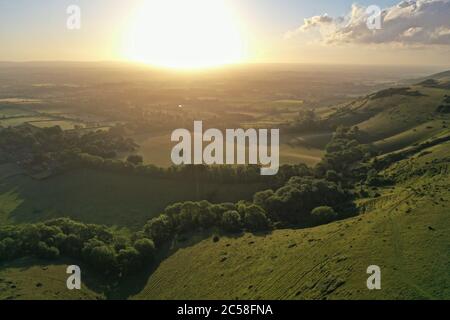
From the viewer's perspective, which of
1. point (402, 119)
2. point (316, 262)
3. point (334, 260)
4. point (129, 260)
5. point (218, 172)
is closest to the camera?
point (334, 260)

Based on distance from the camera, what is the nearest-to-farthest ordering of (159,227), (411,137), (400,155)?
(159,227) < (400,155) < (411,137)

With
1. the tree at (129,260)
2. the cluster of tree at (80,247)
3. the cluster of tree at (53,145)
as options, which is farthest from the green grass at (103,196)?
the tree at (129,260)

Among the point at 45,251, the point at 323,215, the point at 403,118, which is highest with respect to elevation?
the point at 403,118

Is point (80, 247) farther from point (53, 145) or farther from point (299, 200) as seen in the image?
point (53, 145)

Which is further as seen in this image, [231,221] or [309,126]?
[309,126]

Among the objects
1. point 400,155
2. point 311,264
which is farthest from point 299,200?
point 400,155

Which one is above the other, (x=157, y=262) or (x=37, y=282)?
(x=37, y=282)

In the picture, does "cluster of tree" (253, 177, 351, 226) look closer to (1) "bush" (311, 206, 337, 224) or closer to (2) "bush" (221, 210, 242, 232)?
(1) "bush" (311, 206, 337, 224)
